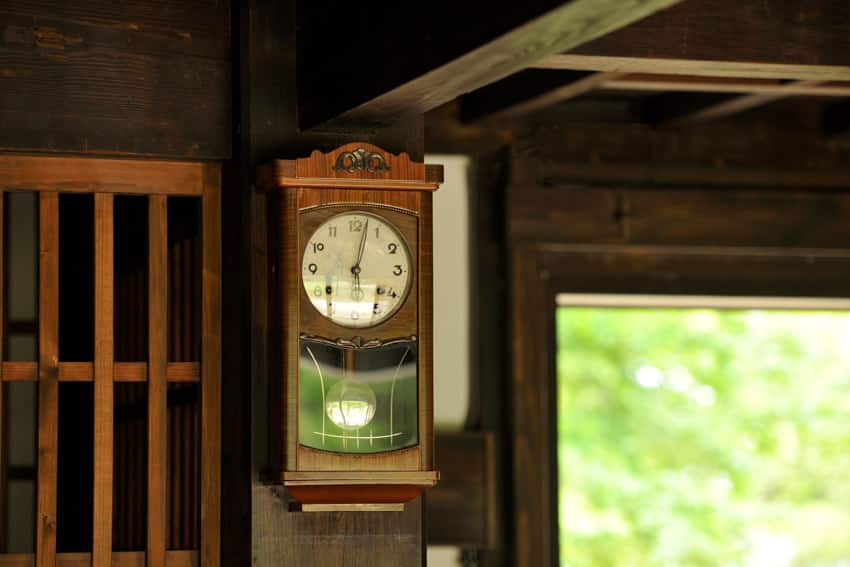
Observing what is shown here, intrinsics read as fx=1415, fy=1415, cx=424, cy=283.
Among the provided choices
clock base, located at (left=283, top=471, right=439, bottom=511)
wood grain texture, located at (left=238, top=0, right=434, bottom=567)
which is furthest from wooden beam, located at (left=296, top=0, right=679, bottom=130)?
clock base, located at (left=283, top=471, right=439, bottom=511)

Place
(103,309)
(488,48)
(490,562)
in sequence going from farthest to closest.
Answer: (490,562)
(103,309)
(488,48)

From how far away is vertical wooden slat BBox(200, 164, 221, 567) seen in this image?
3479 mm

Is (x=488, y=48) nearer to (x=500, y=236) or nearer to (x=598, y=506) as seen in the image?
(x=500, y=236)

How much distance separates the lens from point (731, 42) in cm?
326

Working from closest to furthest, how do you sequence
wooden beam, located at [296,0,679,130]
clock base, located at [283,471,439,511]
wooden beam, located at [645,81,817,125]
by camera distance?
wooden beam, located at [296,0,679,130], clock base, located at [283,471,439,511], wooden beam, located at [645,81,817,125]

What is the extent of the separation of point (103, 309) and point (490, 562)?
6.47 feet

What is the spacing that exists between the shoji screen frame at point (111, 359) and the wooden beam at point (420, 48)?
16.8 inches

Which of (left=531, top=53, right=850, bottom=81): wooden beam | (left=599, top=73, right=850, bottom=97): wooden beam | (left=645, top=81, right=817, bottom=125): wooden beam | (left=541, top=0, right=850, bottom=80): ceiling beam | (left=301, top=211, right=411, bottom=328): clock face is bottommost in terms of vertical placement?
(left=301, top=211, right=411, bottom=328): clock face

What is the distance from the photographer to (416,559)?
3389 mm

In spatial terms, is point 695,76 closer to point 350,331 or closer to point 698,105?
point 698,105

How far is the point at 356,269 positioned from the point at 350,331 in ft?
0.47

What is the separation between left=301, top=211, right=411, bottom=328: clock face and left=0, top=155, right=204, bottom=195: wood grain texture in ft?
1.59

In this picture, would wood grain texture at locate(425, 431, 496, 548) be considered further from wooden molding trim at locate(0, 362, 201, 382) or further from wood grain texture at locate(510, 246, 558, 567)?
wooden molding trim at locate(0, 362, 201, 382)

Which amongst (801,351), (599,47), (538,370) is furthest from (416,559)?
(801,351)
